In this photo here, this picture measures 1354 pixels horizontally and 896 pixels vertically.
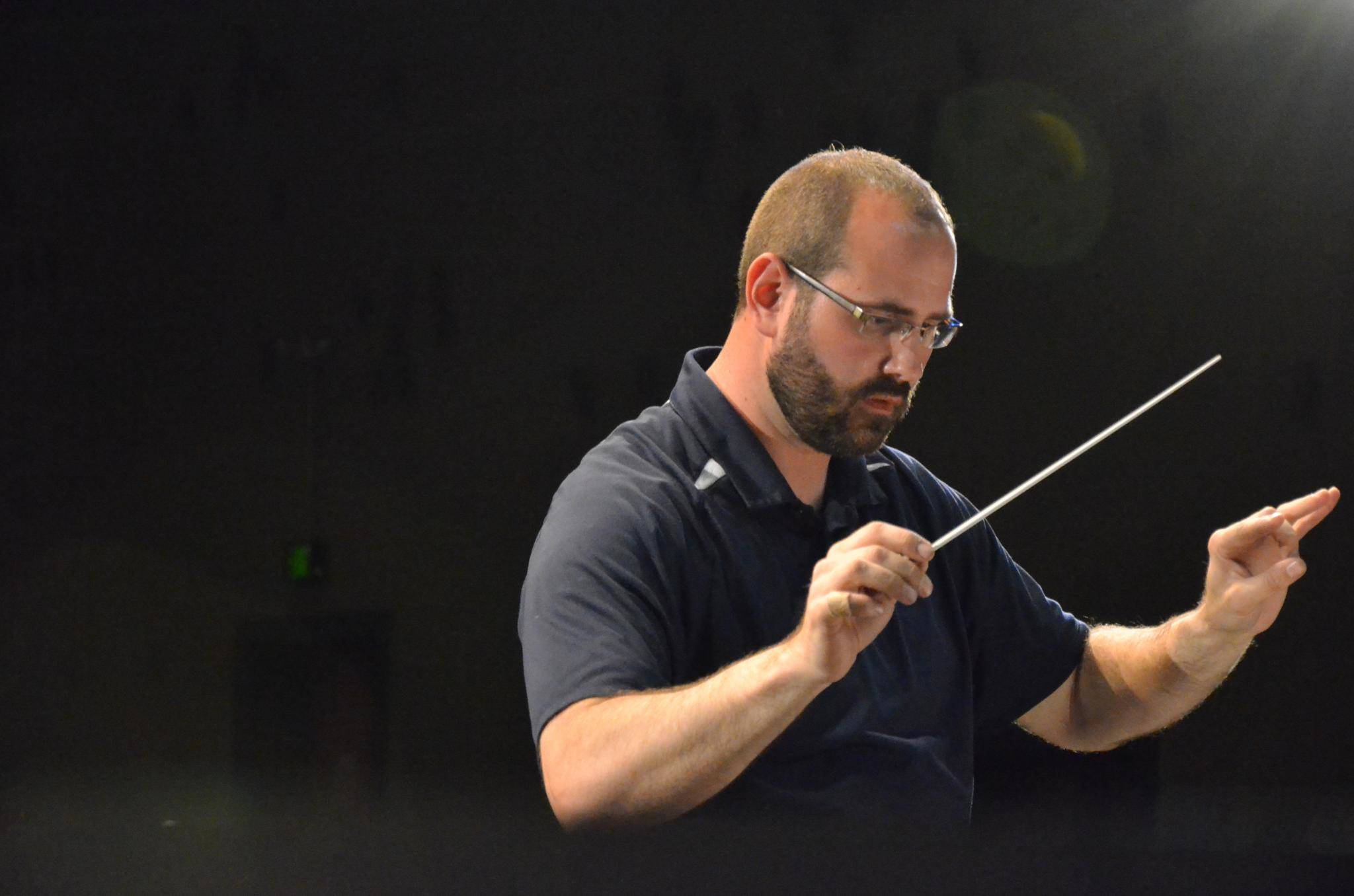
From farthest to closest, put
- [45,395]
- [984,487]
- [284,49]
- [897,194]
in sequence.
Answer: [45,395], [284,49], [984,487], [897,194]

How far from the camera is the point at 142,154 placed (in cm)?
323

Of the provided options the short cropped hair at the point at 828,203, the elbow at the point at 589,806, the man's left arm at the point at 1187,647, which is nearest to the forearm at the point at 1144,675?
the man's left arm at the point at 1187,647

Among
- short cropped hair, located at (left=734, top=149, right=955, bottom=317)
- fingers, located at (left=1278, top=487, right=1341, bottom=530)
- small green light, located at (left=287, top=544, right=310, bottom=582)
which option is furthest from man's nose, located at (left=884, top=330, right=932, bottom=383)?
small green light, located at (left=287, top=544, right=310, bottom=582)

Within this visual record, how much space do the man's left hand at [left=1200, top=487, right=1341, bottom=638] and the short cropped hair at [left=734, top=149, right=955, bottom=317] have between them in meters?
0.44

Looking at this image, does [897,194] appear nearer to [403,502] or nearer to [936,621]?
[936,621]

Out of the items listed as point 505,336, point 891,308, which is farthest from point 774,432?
point 505,336

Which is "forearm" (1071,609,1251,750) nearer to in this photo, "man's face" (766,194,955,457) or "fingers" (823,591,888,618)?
"man's face" (766,194,955,457)

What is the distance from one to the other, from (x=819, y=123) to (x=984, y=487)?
0.91 metres

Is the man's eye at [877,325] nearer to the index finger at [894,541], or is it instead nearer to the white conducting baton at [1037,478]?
the white conducting baton at [1037,478]

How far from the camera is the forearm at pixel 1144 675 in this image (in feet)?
4.84

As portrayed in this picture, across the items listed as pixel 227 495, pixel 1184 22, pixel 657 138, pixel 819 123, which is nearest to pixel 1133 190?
pixel 1184 22

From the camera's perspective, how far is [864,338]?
56.1 inches

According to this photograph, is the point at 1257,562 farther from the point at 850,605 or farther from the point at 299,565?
the point at 299,565

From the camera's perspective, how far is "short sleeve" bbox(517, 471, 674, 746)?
1182mm
